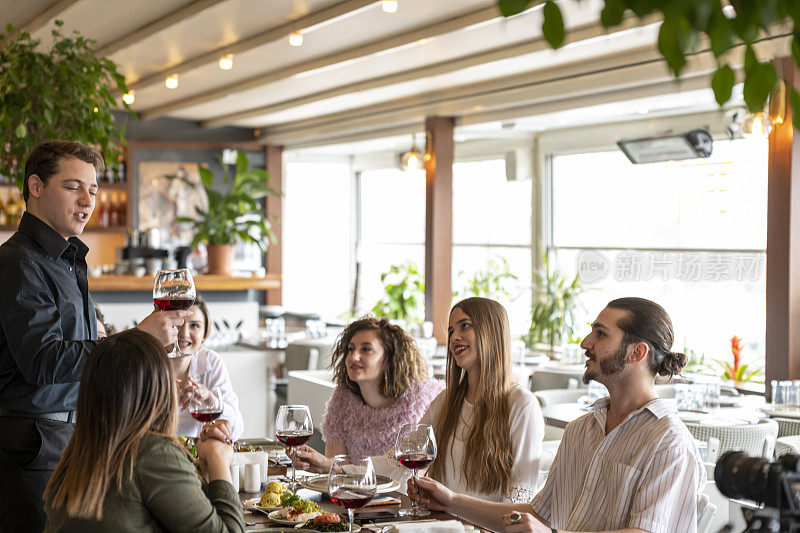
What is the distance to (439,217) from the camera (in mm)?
9031

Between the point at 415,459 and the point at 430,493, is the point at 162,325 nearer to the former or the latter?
the point at 415,459

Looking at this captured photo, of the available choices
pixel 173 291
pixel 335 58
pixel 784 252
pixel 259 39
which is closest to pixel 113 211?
pixel 335 58

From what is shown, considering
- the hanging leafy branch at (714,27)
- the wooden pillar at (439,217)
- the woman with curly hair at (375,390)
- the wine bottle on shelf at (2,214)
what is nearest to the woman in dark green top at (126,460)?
the hanging leafy branch at (714,27)

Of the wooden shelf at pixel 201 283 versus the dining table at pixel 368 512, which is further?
the wooden shelf at pixel 201 283

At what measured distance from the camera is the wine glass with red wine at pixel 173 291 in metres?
2.47

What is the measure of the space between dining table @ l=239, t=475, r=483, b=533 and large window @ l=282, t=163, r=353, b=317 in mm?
10479

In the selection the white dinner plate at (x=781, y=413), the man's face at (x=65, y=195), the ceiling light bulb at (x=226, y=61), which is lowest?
the white dinner plate at (x=781, y=413)

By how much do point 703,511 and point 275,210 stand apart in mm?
9906

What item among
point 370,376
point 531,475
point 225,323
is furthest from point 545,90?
point 531,475

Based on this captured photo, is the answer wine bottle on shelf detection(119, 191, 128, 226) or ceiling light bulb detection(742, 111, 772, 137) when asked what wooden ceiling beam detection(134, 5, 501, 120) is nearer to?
wine bottle on shelf detection(119, 191, 128, 226)

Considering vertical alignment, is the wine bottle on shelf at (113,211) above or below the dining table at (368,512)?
above

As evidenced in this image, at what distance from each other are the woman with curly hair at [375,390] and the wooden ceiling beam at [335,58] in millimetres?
2273

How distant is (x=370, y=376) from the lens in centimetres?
367

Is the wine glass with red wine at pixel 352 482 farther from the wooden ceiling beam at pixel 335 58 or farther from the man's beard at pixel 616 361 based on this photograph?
the wooden ceiling beam at pixel 335 58
